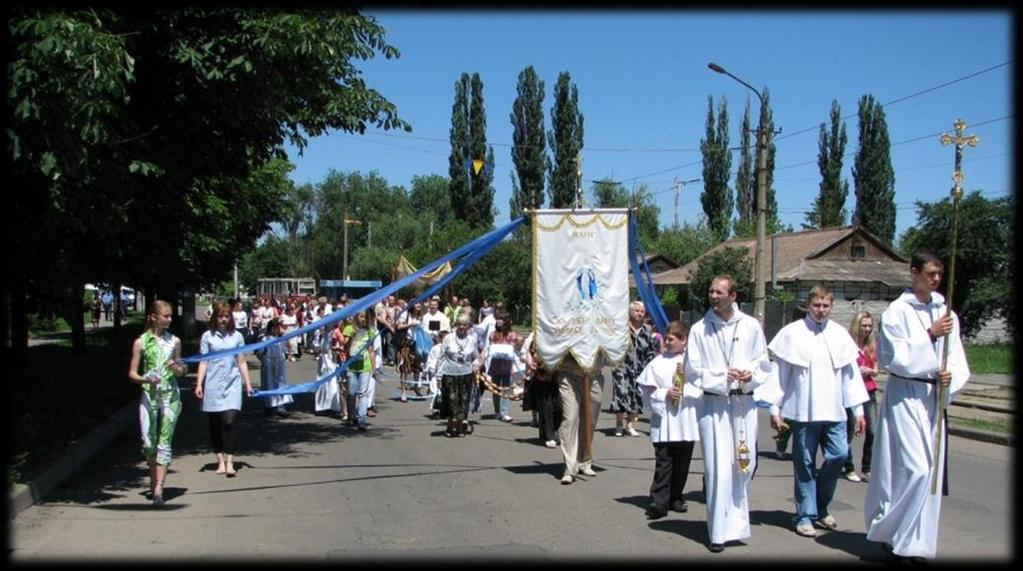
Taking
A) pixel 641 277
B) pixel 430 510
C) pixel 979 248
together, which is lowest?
pixel 430 510

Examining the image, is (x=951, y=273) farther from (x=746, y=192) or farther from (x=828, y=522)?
(x=746, y=192)

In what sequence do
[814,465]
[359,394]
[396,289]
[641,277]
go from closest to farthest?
[814,465]
[396,289]
[641,277]
[359,394]

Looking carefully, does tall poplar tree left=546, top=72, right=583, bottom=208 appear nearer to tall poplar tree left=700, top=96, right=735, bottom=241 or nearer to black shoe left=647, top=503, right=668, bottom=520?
tall poplar tree left=700, top=96, right=735, bottom=241

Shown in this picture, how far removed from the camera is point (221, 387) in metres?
9.43

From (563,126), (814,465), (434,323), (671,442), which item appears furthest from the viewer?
(563,126)

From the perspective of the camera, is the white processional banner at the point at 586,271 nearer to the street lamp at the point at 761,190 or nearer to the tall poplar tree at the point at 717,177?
the street lamp at the point at 761,190

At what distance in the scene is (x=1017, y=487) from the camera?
775 cm

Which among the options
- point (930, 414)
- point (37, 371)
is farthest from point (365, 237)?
point (930, 414)

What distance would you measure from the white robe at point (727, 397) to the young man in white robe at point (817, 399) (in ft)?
0.75

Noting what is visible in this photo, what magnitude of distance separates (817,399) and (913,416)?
2.67ft

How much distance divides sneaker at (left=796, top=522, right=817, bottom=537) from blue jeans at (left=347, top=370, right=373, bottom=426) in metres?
7.48

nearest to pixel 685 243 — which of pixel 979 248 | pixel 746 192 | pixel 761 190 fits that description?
pixel 746 192

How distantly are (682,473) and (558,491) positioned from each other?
1413mm

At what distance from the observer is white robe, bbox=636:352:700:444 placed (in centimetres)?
741
